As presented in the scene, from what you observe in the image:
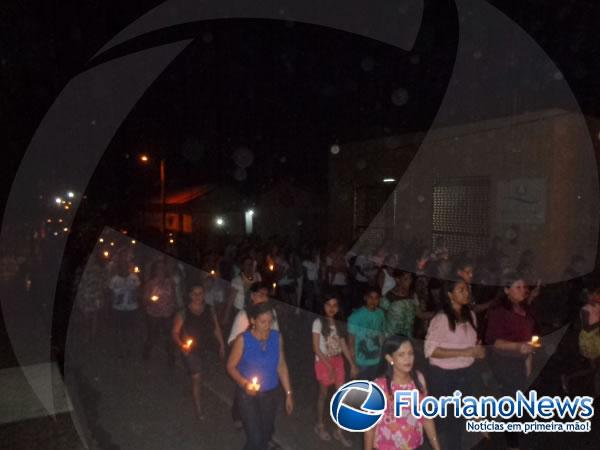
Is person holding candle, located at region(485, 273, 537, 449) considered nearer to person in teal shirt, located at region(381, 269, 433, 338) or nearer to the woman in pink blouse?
the woman in pink blouse

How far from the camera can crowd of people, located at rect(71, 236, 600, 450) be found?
14.8ft

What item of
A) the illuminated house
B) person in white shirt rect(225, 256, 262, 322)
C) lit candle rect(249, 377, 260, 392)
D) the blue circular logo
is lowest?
the blue circular logo

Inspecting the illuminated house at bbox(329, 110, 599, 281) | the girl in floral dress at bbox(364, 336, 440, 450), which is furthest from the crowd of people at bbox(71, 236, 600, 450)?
the illuminated house at bbox(329, 110, 599, 281)

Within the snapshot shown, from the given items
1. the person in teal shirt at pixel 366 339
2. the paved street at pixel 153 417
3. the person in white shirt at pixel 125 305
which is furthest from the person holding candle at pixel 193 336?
the person in white shirt at pixel 125 305

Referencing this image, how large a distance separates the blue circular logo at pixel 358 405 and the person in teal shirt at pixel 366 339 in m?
0.30

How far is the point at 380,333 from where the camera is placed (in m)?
5.49

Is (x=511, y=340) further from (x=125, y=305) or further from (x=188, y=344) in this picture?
(x=125, y=305)

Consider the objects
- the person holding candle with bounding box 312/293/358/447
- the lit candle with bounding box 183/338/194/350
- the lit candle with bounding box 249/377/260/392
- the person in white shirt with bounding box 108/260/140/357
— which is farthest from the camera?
the person in white shirt with bounding box 108/260/140/357

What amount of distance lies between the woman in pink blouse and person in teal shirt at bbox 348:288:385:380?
0.75 meters

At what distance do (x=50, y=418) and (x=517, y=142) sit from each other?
10151 mm

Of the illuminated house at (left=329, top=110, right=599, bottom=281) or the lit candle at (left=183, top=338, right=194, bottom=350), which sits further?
the illuminated house at (left=329, top=110, right=599, bottom=281)

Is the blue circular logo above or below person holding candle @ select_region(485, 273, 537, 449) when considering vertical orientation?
below

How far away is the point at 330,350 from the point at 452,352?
131cm

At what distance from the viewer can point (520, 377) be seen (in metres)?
5.02
